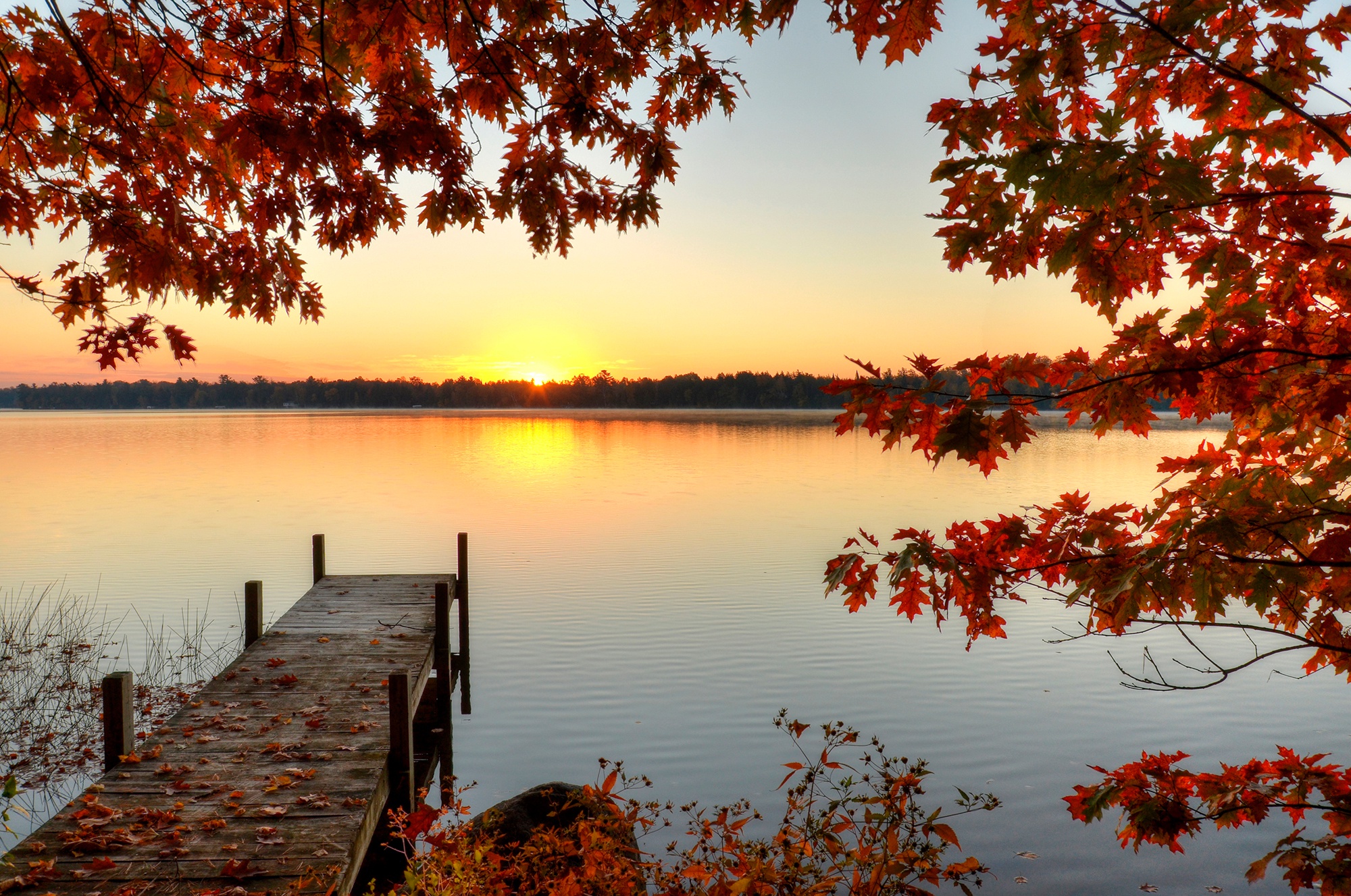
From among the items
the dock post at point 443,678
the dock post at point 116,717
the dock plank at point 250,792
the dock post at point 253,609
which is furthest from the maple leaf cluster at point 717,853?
the dock post at point 253,609

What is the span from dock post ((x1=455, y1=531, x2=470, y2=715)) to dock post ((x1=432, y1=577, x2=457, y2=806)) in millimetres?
1071

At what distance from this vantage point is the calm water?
9.73m

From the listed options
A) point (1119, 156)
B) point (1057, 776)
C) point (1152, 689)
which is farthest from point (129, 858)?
point (1152, 689)

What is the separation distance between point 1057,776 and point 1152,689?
320 cm

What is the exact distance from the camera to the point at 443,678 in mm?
11297

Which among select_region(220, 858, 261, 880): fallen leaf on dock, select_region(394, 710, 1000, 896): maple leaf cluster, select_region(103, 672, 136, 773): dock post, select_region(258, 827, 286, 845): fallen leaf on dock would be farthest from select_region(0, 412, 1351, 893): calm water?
select_region(220, 858, 261, 880): fallen leaf on dock

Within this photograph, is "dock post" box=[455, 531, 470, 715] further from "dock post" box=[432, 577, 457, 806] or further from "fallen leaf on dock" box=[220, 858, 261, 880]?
"fallen leaf on dock" box=[220, 858, 261, 880]

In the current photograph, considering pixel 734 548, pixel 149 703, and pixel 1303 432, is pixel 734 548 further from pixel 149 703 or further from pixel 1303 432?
pixel 1303 432

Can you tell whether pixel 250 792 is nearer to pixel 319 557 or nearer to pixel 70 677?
pixel 70 677

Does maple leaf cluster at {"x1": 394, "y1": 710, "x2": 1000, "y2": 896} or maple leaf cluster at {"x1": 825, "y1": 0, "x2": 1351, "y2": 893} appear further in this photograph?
maple leaf cluster at {"x1": 394, "y1": 710, "x2": 1000, "y2": 896}

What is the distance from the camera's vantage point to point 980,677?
42.4 ft

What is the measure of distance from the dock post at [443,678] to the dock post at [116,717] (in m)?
4.40

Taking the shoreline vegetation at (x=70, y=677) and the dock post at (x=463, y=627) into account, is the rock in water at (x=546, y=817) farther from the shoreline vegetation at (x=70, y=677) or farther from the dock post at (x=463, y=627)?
the dock post at (x=463, y=627)

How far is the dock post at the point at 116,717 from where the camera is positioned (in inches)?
251
